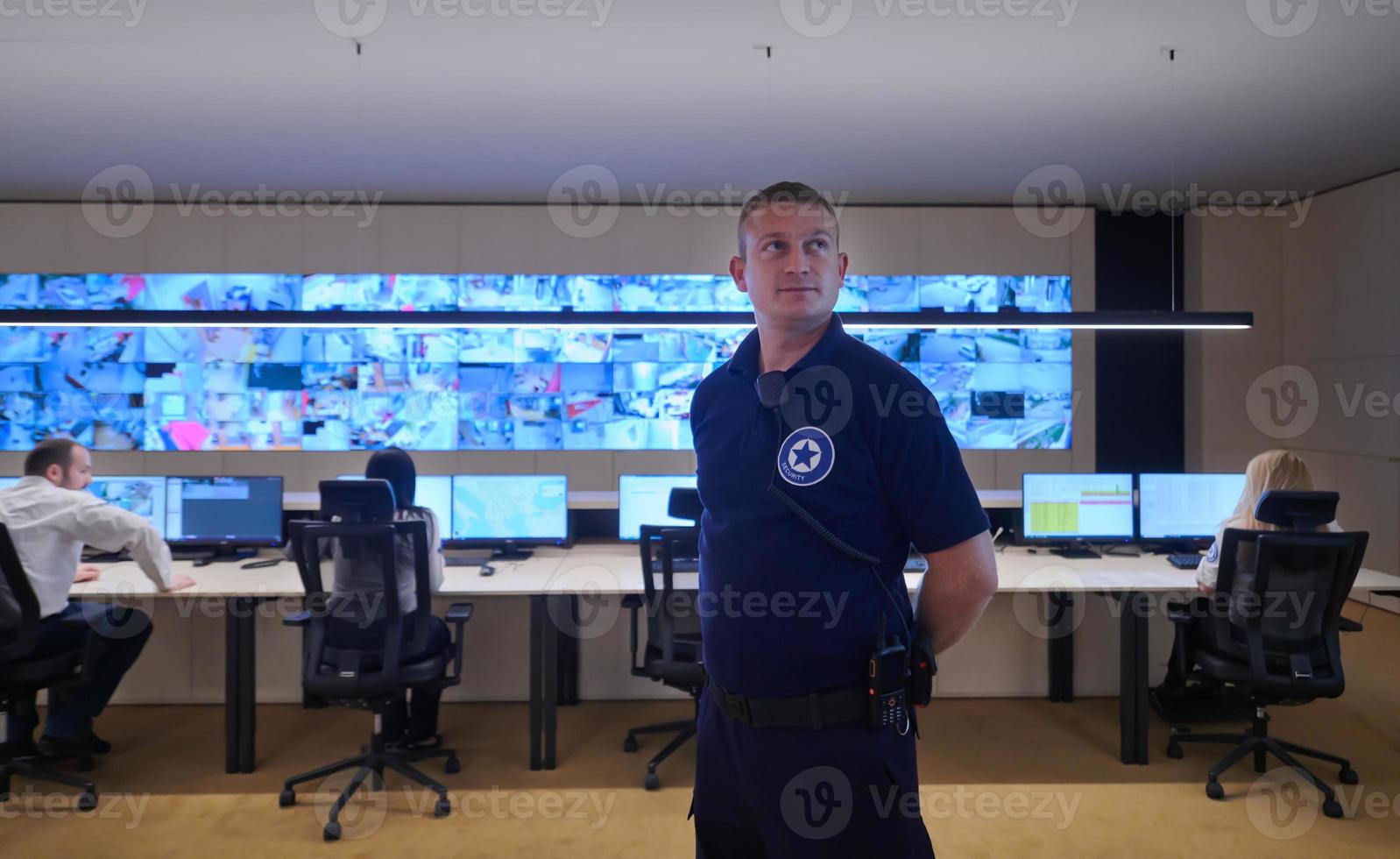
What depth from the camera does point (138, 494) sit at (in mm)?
3814

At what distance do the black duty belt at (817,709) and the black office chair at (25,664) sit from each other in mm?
2824

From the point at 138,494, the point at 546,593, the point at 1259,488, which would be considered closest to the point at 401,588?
the point at 546,593

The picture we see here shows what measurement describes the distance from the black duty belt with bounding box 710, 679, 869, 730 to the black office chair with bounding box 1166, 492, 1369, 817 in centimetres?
234

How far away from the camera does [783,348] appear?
4.17 feet

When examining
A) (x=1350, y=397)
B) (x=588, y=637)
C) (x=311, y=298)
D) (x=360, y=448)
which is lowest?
(x=588, y=637)

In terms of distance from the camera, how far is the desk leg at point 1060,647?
3973mm

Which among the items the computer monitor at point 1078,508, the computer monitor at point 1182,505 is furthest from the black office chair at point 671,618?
the computer monitor at point 1182,505

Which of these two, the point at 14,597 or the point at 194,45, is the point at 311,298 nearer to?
the point at 194,45

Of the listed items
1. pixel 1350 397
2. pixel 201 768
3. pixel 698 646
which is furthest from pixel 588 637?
pixel 1350 397

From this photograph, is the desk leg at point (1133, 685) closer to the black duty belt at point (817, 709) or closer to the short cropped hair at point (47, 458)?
the black duty belt at point (817, 709)

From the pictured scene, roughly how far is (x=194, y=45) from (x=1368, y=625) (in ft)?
23.1

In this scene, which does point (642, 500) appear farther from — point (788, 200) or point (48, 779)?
point (788, 200)

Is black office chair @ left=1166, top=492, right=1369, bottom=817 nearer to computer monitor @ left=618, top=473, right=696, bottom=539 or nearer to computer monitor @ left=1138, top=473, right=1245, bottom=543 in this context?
computer monitor @ left=1138, top=473, right=1245, bottom=543

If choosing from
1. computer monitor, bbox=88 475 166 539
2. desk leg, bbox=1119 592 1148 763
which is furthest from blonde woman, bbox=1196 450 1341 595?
computer monitor, bbox=88 475 166 539
